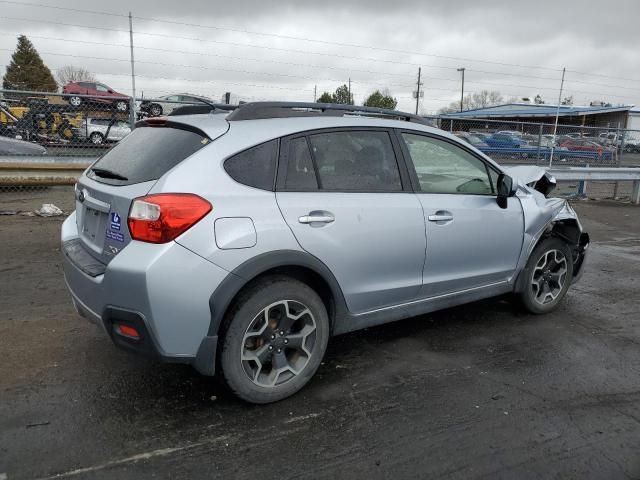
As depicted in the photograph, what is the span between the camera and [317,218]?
303cm

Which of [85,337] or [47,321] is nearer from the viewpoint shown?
[85,337]

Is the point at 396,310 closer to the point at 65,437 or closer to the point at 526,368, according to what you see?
the point at 526,368

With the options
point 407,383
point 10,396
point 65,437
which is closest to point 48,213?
point 10,396

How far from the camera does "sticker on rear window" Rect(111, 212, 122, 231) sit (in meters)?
2.77

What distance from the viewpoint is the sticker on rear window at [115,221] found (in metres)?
2.77

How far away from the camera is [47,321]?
13.5 feet

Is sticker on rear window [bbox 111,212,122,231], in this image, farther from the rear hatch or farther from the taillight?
the taillight

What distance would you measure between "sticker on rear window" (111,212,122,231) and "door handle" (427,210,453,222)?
6.52 feet

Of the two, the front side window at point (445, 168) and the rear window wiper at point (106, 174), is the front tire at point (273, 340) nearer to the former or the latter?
the rear window wiper at point (106, 174)

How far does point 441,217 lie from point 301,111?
3.99 feet

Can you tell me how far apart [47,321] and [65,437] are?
175 centimetres

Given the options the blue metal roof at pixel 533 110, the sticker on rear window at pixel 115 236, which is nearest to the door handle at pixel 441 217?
the sticker on rear window at pixel 115 236

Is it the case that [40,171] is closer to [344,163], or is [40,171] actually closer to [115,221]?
[115,221]

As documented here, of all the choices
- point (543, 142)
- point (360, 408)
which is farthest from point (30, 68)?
point (360, 408)
